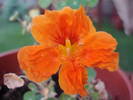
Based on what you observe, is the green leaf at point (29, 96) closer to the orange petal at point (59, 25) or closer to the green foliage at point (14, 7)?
the orange petal at point (59, 25)

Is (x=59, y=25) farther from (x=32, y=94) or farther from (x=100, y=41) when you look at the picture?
(x=32, y=94)

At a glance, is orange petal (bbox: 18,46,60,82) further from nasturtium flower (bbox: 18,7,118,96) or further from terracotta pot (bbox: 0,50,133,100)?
terracotta pot (bbox: 0,50,133,100)

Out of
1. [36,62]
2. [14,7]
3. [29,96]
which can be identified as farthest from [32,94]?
[14,7]

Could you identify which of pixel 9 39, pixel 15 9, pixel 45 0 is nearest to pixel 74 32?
pixel 45 0

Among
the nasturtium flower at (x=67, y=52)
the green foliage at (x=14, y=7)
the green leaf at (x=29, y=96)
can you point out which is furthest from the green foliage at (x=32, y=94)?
the green foliage at (x=14, y=7)

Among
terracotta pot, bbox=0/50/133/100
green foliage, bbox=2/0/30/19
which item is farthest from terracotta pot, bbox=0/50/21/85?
green foliage, bbox=2/0/30/19

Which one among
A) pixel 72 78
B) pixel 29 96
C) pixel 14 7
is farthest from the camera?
pixel 14 7
